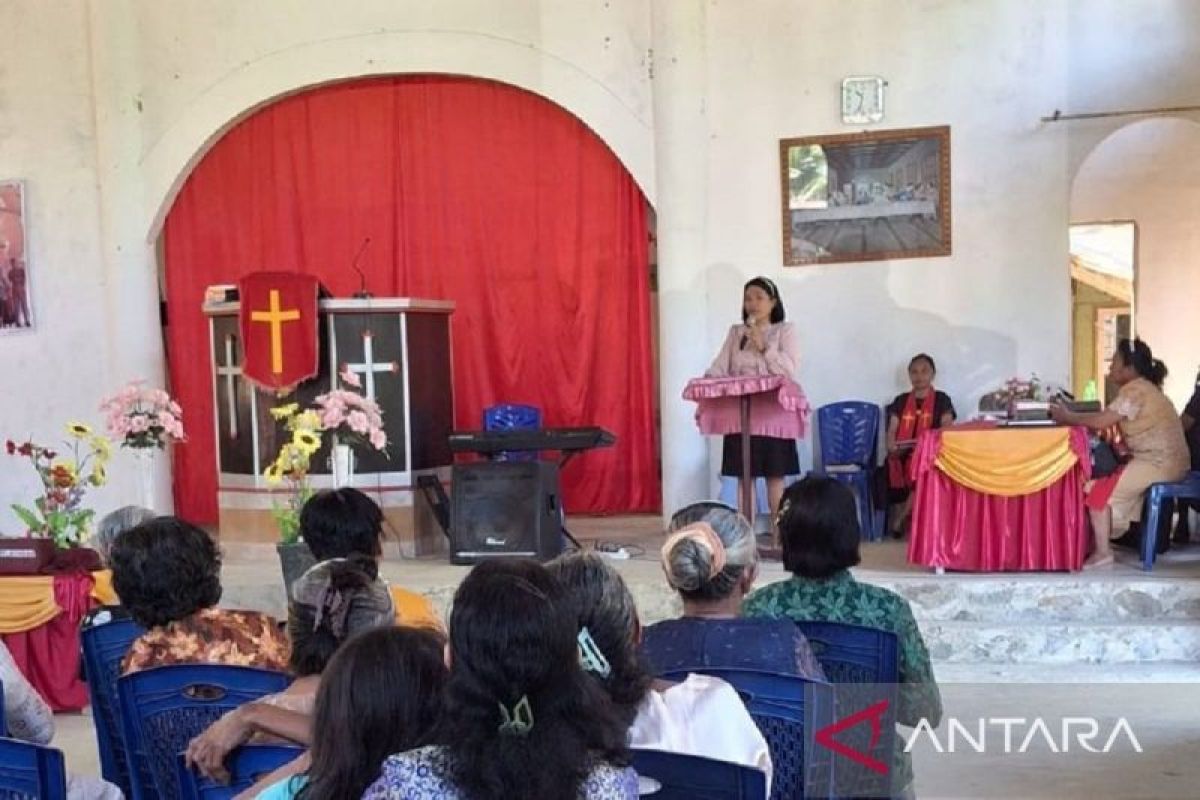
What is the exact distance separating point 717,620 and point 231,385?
447 centimetres

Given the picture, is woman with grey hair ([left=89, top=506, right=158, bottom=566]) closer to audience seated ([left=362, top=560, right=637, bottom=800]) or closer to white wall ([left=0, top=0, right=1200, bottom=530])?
audience seated ([left=362, top=560, right=637, bottom=800])

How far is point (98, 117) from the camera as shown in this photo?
25.2 ft

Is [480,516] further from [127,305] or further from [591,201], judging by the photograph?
[127,305]

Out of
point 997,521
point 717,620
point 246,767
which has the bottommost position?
point 997,521

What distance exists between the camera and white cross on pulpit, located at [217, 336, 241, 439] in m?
6.02

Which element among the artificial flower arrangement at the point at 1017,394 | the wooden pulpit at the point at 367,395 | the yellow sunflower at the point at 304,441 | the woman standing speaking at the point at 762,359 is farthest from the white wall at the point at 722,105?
the yellow sunflower at the point at 304,441

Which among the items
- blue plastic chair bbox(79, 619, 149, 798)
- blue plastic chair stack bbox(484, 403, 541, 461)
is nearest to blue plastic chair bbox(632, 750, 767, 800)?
blue plastic chair bbox(79, 619, 149, 798)

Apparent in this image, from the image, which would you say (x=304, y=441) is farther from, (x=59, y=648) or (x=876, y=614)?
(x=876, y=614)

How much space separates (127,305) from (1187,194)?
7812 millimetres

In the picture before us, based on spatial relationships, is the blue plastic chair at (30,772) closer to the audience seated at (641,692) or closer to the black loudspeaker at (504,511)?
the audience seated at (641,692)

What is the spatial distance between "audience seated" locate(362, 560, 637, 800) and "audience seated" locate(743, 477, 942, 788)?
46.2 inches

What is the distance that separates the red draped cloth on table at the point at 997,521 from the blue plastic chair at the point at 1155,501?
0.93 feet

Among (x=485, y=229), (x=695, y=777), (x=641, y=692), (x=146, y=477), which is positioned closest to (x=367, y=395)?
(x=485, y=229)

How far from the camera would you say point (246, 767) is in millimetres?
1782
